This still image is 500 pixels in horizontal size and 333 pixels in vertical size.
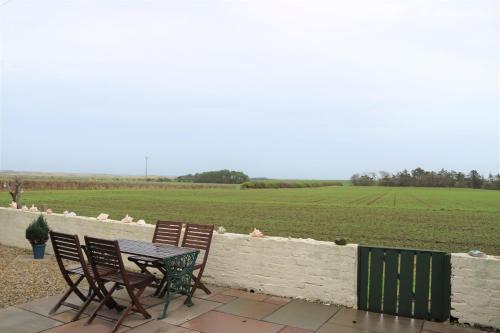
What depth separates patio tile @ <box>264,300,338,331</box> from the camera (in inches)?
183

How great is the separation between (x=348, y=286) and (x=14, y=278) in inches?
209

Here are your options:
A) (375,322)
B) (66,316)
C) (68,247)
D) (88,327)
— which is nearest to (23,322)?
(66,316)

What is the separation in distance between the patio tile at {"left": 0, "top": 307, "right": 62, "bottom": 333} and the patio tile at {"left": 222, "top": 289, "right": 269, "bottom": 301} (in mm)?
2246

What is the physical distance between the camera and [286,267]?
18.7ft

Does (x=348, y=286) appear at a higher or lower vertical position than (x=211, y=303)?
higher

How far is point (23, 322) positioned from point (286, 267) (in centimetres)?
325

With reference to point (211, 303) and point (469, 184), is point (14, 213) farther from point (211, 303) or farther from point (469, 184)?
point (469, 184)

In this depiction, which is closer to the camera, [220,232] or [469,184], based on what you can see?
[220,232]

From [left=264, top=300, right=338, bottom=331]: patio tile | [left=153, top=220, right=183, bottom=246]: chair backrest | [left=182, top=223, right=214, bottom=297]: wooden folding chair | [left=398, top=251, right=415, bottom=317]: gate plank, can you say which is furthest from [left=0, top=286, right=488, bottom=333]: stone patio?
[left=153, top=220, right=183, bottom=246]: chair backrest

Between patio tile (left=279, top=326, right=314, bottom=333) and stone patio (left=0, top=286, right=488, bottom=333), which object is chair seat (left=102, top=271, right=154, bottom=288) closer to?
stone patio (left=0, top=286, right=488, bottom=333)

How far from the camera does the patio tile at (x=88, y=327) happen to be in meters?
4.34

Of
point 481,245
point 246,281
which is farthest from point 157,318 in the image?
point 481,245

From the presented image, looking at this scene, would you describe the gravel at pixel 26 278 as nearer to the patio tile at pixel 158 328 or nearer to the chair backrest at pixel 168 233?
the chair backrest at pixel 168 233

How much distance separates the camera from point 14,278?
672 centimetres
